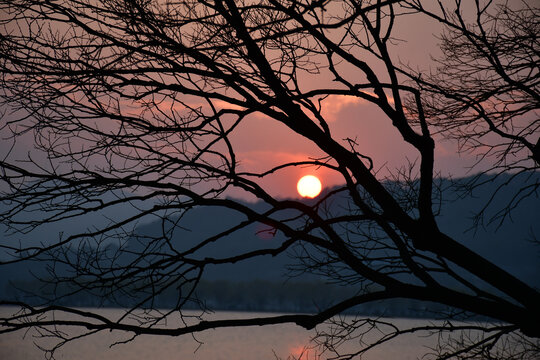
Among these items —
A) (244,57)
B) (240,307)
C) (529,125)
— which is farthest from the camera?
(240,307)

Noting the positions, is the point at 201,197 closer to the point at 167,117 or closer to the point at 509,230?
the point at 167,117

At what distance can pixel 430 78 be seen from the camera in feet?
26.7

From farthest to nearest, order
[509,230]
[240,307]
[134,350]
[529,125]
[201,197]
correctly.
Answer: [509,230]
[240,307]
[134,350]
[529,125]
[201,197]

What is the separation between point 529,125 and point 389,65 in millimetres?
3470

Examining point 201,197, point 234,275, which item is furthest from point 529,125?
point 234,275

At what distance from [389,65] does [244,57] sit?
1.34 m

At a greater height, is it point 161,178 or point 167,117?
point 167,117

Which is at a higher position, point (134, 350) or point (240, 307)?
point (240, 307)

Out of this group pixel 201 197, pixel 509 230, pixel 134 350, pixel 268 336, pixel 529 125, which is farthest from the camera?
pixel 509 230

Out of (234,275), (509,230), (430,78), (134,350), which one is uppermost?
(509,230)

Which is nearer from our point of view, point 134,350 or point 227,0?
point 227,0

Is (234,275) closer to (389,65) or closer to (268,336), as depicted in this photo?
(268,336)

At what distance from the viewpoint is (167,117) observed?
18.1 ft

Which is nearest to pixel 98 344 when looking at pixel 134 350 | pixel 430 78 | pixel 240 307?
pixel 134 350
